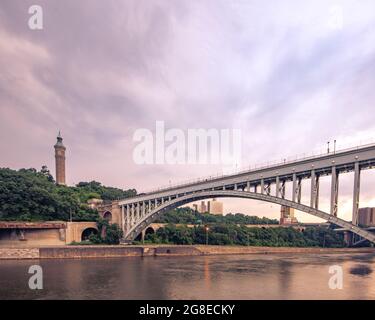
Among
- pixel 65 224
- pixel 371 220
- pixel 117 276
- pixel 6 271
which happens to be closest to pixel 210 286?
pixel 117 276

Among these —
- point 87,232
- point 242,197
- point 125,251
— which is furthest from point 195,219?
point 242,197

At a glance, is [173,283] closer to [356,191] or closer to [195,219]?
[356,191]

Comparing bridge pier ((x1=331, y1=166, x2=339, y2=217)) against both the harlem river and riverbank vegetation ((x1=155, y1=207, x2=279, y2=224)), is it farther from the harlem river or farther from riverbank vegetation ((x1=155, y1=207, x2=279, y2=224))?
riverbank vegetation ((x1=155, y1=207, x2=279, y2=224))

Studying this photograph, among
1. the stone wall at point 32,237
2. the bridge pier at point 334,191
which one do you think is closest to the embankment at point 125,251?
the stone wall at point 32,237

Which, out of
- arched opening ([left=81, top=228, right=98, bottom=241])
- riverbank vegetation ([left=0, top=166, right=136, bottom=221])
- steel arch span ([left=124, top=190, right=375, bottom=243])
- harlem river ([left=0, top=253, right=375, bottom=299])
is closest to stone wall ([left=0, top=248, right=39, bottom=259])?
harlem river ([left=0, top=253, right=375, bottom=299])

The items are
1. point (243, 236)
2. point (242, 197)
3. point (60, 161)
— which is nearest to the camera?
point (242, 197)

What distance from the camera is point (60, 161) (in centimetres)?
9256

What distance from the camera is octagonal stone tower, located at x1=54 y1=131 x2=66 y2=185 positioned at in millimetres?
91812

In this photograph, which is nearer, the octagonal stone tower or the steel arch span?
the steel arch span

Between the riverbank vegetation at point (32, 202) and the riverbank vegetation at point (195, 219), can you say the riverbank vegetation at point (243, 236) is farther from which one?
the riverbank vegetation at point (32, 202)

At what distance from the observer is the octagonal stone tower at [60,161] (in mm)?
91812
